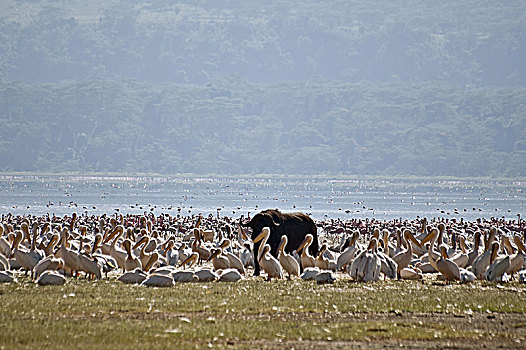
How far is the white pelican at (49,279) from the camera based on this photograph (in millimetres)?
16250

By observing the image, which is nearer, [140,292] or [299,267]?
[140,292]

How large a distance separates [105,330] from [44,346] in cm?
118

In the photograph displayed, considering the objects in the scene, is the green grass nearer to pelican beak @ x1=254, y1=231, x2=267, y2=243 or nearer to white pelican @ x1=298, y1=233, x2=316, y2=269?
pelican beak @ x1=254, y1=231, x2=267, y2=243

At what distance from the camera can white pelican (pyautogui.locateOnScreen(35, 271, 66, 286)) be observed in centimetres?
1625

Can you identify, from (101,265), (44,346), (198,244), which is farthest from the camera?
(198,244)

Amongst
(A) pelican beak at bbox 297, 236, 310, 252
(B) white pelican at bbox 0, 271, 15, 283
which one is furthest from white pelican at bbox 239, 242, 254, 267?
(B) white pelican at bbox 0, 271, 15, 283

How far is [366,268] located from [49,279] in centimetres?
612

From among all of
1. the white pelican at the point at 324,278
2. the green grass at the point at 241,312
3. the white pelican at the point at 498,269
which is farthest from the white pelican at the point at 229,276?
the white pelican at the point at 498,269

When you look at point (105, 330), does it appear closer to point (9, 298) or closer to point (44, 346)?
point (44, 346)

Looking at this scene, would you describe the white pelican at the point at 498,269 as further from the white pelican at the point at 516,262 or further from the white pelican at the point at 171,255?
the white pelican at the point at 171,255

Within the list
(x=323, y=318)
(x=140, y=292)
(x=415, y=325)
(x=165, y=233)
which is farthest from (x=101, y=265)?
(x=165, y=233)

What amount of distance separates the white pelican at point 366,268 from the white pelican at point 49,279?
577cm

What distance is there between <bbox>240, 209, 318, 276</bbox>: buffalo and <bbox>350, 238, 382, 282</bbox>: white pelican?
2764 mm

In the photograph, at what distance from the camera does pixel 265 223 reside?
21.0 m
